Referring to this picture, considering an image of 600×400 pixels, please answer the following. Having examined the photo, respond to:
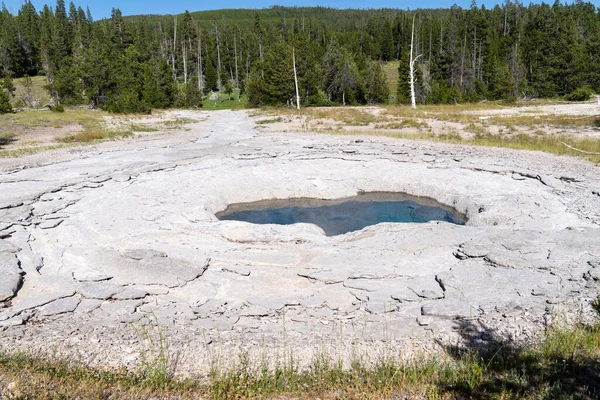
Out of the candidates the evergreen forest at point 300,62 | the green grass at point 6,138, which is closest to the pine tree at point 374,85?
the evergreen forest at point 300,62

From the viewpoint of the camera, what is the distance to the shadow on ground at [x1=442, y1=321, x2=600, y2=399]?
3.84 meters

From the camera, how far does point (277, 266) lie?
751 centimetres

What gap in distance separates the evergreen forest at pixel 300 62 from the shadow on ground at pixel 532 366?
3403 centimetres

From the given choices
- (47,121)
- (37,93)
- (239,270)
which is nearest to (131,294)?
(239,270)

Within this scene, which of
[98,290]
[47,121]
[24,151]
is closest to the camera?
[98,290]

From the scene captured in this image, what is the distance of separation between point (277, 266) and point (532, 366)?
4.11 m

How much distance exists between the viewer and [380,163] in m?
14.6

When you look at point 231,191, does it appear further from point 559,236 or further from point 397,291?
point 559,236

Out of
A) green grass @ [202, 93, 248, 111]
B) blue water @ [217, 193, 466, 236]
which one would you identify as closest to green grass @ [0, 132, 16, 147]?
blue water @ [217, 193, 466, 236]

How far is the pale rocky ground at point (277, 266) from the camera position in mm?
5414

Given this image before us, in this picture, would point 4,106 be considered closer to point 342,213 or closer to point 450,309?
point 342,213

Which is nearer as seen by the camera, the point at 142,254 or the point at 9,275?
the point at 9,275

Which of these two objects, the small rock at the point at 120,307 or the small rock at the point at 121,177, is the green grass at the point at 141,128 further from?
the small rock at the point at 120,307

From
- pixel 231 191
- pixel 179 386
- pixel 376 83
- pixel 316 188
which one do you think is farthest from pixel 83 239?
pixel 376 83
